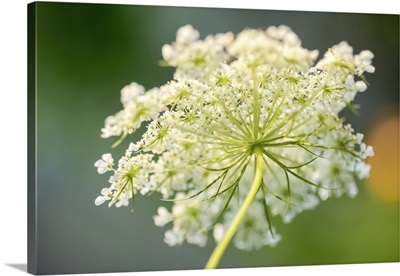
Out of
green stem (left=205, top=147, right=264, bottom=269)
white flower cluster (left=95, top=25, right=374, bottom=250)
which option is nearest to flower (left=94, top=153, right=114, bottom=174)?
white flower cluster (left=95, top=25, right=374, bottom=250)

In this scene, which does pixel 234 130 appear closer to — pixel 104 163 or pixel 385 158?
pixel 104 163

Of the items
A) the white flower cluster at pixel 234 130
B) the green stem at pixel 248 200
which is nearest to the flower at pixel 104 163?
the white flower cluster at pixel 234 130

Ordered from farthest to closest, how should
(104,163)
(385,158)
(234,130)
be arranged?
(385,158), (104,163), (234,130)

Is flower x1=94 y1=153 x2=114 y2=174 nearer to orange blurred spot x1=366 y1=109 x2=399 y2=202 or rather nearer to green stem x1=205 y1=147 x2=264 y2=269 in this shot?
green stem x1=205 y1=147 x2=264 y2=269

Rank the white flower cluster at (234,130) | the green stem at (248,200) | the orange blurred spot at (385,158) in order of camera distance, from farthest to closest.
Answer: the orange blurred spot at (385,158)
the white flower cluster at (234,130)
the green stem at (248,200)

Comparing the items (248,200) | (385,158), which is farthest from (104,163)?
(385,158)

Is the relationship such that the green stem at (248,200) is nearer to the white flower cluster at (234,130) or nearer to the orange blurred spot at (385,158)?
the white flower cluster at (234,130)
